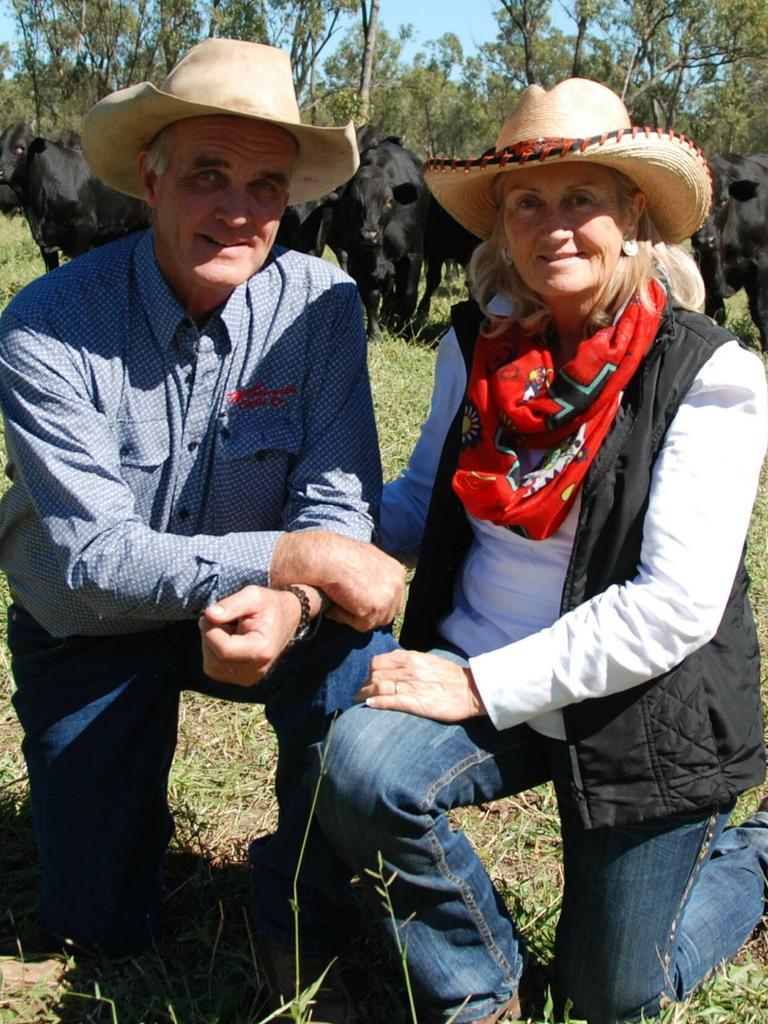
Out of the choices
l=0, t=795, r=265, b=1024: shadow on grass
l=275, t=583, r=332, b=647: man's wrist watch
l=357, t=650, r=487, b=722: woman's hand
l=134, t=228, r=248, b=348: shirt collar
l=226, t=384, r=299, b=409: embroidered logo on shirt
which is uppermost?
l=134, t=228, r=248, b=348: shirt collar

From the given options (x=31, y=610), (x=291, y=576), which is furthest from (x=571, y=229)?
(x=31, y=610)

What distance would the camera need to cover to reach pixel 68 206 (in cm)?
1267

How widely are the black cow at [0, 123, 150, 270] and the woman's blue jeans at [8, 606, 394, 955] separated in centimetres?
1047

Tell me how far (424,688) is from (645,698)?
406mm

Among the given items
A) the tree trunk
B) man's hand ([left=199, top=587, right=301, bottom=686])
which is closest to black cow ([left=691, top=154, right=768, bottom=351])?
man's hand ([left=199, top=587, right=301, bottom=686])

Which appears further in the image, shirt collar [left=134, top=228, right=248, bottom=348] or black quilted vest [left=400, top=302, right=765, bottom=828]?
shirt collar [left=134, top=228, right=248, bottom=348]

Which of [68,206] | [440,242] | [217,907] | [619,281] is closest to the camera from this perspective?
[619,281]

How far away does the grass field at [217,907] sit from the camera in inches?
96.0

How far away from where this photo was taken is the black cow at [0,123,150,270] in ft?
41.5

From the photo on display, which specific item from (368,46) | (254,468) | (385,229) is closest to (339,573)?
(254,468)

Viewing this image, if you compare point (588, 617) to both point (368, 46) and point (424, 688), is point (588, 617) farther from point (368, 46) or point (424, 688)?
point (368, 46)

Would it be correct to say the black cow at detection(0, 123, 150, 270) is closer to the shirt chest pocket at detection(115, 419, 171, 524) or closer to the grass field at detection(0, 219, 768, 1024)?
the grass field at detection(0, 219, 768, 1024)

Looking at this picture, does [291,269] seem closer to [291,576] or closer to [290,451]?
[290,451]

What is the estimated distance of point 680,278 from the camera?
2.44m
